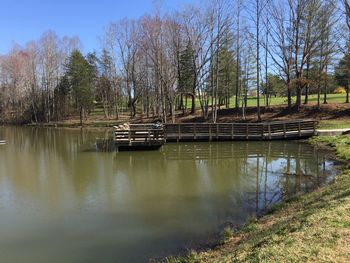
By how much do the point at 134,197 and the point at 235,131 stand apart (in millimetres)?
16824

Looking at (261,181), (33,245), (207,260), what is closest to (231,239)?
(207,260)

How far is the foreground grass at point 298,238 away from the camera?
502cm

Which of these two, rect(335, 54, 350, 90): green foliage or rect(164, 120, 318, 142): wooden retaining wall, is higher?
rect(335, 54, 350, 90): green foliage

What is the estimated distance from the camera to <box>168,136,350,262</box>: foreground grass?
5.02m

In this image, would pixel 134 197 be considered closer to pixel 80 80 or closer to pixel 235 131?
pixel 235 131

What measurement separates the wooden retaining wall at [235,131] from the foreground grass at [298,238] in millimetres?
18598

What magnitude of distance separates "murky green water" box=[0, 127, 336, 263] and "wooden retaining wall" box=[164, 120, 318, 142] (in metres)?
5.12

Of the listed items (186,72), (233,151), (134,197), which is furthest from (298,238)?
(186,72)

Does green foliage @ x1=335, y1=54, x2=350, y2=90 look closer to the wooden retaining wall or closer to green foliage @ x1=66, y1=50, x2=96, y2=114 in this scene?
the wooden retaining wall

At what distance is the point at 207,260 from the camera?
255 inches

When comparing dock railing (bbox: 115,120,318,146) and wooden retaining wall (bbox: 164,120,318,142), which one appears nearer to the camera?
dock railing (bbox: 115,120,318,146)

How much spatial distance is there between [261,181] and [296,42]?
1042 inches

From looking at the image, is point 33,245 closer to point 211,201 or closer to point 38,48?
point 211,201

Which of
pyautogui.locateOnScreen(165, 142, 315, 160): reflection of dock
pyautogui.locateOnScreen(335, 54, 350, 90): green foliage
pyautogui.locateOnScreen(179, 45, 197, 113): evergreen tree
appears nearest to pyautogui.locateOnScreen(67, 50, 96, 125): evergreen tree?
pyautogui.locateOnScreen(179, 45, 197, 113): evergreen tree
